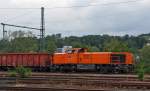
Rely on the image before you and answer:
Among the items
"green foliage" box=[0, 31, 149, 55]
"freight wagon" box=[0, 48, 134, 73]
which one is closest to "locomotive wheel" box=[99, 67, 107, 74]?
"freight wagon" box=[0, 48, 134, 73]

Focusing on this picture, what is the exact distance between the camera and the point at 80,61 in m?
49.5

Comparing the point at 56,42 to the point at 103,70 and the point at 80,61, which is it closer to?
the point at 80,61

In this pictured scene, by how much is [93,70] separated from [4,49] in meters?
55.1

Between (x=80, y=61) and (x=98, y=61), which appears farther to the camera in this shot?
(x=80, y=61)

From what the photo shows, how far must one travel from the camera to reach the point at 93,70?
162 ft

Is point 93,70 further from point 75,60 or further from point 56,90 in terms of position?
point 56,90

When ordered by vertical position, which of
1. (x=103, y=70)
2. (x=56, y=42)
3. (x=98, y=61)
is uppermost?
(x=56, y=42)

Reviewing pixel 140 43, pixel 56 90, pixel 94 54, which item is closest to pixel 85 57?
pixel 94 54

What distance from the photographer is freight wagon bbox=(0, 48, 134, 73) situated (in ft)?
157

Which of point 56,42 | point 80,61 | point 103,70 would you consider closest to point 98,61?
point 103,70

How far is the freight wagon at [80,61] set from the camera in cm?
4794

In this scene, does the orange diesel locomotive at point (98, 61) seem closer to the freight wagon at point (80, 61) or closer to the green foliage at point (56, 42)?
the freight wagon at point (80, 61)

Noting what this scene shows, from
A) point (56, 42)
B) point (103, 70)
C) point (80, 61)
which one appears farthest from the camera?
point (56, 42)

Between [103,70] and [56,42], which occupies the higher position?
[56,42]
